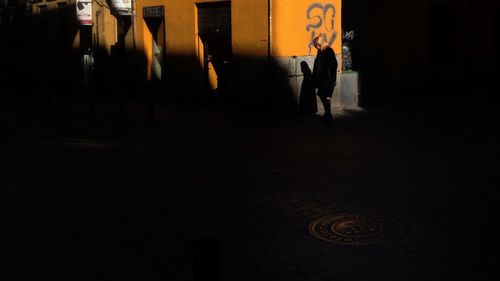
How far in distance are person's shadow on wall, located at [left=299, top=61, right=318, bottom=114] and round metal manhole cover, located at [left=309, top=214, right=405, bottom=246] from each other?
8449mm

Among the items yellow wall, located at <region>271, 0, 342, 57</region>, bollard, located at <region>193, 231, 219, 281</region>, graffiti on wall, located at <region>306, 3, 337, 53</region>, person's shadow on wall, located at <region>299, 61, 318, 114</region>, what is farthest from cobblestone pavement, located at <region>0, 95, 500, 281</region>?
graffiti on wall, located at <region>306, 3, 337, 53</region>

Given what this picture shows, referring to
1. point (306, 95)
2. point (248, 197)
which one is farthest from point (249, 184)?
point (306, 95)

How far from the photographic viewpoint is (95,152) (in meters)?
10.4

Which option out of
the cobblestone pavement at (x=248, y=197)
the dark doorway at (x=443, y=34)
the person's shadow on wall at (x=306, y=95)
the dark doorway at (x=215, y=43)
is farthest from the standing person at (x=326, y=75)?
the dark doorway at (x=443, y=34)

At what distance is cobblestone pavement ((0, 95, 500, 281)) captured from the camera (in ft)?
16.8

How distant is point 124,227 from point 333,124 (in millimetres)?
7615

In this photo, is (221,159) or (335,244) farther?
(221,159)

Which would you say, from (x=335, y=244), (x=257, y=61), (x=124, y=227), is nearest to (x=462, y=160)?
(x=335, y=244)

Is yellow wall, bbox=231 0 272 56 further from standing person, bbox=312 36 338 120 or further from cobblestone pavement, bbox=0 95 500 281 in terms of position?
cobblestone pavement, bbox=0 95 500 281

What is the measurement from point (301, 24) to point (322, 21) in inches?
28.0

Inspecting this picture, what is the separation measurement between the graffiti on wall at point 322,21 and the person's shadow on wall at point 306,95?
2.30 ft

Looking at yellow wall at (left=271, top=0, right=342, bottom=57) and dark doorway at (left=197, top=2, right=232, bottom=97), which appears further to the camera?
dark doorway at (left=197, top=2, right=232, bottom=97)

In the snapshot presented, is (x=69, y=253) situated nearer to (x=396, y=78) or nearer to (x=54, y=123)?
(x=54, y=123)

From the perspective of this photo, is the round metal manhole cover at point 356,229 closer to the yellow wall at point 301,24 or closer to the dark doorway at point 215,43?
the yellow wall at point 301,24
